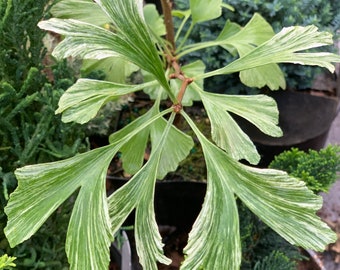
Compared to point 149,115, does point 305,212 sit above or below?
below

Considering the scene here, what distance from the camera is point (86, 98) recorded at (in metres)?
0.70

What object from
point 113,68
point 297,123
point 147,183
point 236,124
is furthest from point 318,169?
point 297,123

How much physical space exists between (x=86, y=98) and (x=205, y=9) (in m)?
0.43

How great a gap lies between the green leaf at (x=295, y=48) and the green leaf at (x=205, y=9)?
290mm

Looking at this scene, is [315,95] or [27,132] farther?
[315,95]

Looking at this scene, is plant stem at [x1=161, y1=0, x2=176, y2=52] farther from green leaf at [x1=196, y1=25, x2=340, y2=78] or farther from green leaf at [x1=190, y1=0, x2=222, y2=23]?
green leaf at [x1=196, y1=25, x2=340, y2=78]

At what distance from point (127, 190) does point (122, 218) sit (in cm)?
4

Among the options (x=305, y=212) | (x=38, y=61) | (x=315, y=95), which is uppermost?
(x=38, y=61)

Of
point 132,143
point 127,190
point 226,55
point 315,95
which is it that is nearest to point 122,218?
point 127,190

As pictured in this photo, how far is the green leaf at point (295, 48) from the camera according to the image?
0.71 meters

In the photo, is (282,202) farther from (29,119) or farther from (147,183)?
(29,119)

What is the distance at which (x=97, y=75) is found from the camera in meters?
1.01

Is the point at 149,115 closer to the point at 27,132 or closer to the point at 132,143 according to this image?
the point at 132,143

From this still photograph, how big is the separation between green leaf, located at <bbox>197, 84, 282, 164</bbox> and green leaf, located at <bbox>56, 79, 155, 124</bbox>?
0.50ft
